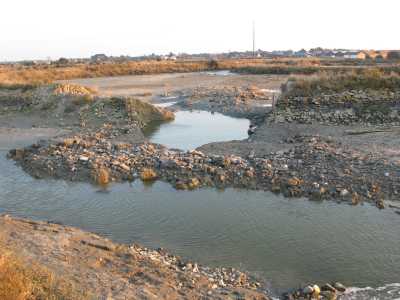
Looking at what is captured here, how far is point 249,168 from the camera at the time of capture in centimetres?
1369

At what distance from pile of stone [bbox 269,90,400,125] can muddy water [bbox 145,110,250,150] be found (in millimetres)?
2650

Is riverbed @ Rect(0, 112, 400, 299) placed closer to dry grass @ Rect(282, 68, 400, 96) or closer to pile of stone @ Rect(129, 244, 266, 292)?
pile of stone @ Rect(129, 244, 266, 292)

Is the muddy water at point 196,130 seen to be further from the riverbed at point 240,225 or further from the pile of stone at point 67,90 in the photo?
the pile of stone at point 67,90

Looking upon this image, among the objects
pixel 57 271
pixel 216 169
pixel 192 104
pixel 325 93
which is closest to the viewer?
pixel 57 271

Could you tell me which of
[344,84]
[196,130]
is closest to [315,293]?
[196,130]

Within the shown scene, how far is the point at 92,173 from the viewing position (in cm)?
1410

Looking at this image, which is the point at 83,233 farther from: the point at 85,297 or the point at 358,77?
the point at 358,77

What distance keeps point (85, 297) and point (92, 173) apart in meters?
8.73

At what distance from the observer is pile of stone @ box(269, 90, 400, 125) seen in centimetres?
2031

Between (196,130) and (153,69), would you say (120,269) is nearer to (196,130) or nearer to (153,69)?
(196,130)

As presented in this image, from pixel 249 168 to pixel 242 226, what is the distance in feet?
12.0

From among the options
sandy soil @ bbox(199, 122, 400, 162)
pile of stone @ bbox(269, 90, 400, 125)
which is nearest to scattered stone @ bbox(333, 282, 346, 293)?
sandy soil @ bbox(199, 122, 400, 162)

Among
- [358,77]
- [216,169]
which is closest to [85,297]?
[216,169]

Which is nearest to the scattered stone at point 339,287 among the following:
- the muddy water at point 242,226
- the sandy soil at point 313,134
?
the muddy water at point 242,226
